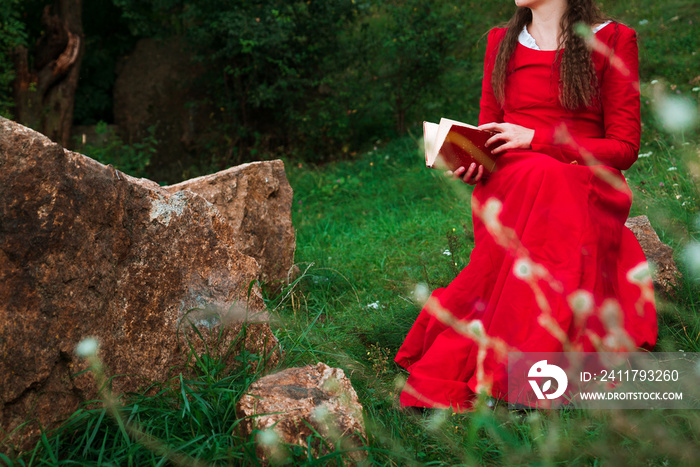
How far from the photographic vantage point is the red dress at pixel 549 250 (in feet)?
6.26

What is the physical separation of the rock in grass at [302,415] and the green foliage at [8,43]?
6078 mm

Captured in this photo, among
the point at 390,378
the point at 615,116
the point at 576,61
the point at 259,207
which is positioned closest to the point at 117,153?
the point at 259,207

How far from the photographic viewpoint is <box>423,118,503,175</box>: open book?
76.4 inches

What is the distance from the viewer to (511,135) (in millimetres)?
2078

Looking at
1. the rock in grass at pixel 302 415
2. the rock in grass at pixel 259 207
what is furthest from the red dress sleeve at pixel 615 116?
the rock in grass at pixel 259 207

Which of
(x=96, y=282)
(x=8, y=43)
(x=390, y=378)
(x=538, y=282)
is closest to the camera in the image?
(x=96, y=282)

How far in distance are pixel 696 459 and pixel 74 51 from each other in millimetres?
7586

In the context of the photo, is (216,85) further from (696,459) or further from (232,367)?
(696,459)

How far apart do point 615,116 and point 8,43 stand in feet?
22.5

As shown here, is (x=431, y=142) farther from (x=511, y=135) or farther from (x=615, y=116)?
(x=615, y=116)

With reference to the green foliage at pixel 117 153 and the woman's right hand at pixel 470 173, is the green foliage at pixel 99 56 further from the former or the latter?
the woman's right hand at pixel 470 173

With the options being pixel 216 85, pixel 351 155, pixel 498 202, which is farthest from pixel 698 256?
pixel 216 85

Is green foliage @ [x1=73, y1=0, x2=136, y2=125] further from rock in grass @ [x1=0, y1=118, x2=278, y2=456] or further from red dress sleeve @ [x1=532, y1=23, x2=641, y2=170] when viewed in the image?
red dress sleeve @ [x1=532, y1=23, x2=641, y2=170]

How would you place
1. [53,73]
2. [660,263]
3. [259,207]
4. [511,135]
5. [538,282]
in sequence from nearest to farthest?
[538,282], [511,135], [660,263], [259,207], [53,73]
